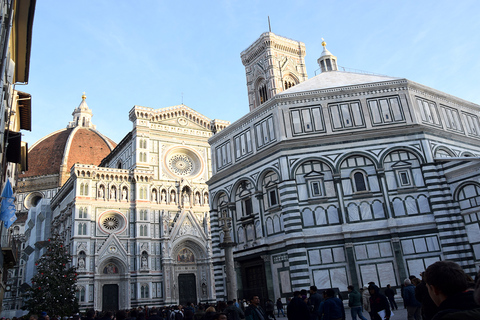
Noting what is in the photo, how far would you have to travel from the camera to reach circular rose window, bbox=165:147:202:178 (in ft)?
157

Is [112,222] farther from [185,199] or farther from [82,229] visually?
[185,199]

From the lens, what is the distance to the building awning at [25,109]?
2353cm

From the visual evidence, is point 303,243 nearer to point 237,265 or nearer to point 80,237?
point 237,265

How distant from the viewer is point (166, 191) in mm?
45438

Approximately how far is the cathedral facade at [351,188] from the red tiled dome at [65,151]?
188 ft

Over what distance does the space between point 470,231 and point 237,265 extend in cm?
1211

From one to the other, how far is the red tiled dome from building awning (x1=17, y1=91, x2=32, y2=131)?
46.3 metres

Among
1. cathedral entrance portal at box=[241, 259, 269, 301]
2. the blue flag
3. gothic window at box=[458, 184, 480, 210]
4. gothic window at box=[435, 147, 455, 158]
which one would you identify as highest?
gothic window at box=[435, 147, 455, 158]

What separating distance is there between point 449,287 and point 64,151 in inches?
3113

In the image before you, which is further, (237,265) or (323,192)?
(237,265)

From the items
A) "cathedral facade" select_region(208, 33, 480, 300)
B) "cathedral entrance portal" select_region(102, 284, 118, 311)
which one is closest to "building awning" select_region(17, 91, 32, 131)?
"cathedral facade" select_region(208, 33, 480, 300)

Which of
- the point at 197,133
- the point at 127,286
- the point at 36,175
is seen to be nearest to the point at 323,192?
the point at 127,286

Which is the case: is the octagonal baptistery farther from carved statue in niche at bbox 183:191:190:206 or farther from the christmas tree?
the christmas tree

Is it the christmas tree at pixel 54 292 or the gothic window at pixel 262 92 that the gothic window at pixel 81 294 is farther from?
the gothic window at pixel 262 92
